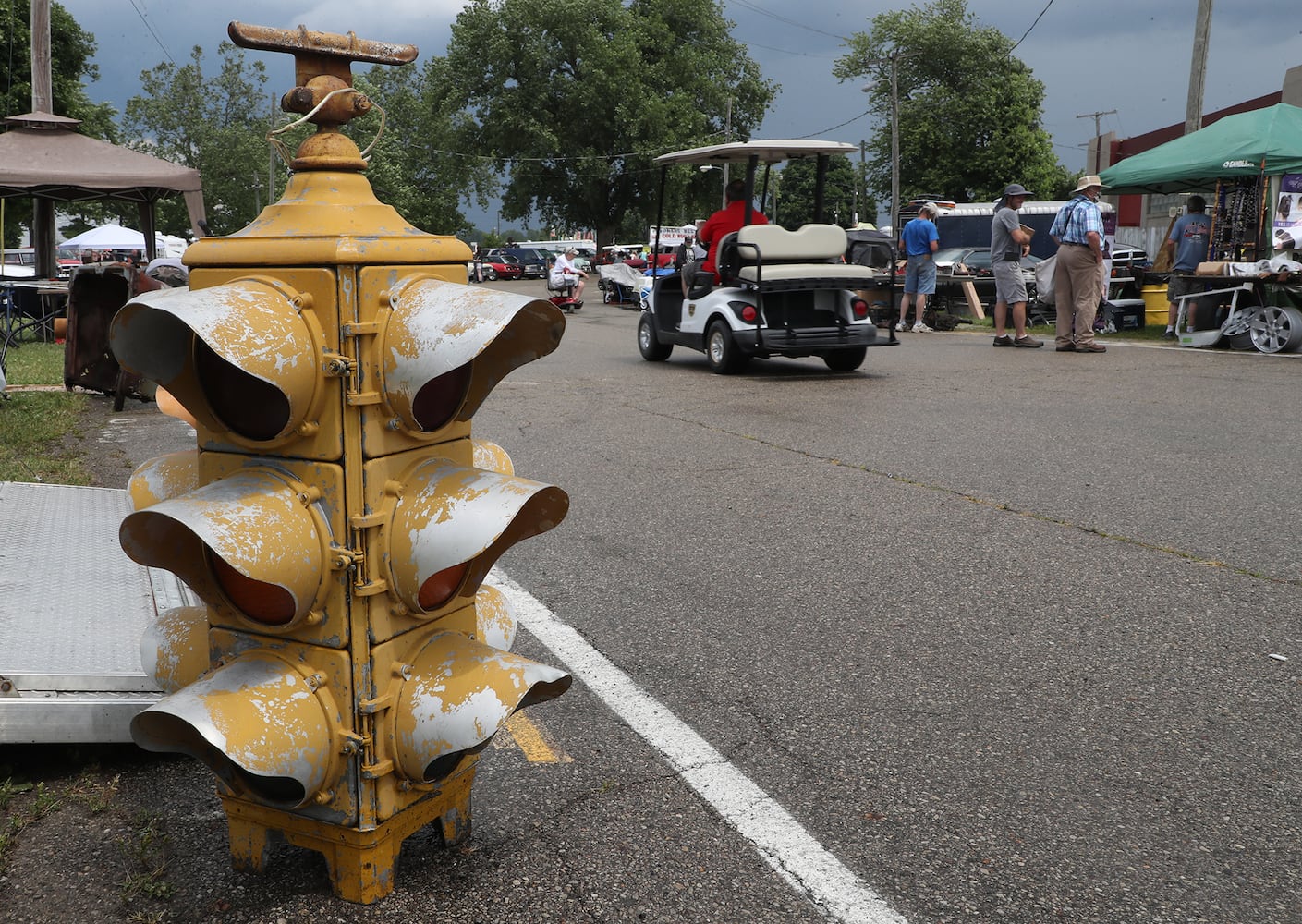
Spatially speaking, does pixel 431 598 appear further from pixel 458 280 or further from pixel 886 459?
pixel 886 459

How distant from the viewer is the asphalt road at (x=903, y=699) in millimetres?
2467

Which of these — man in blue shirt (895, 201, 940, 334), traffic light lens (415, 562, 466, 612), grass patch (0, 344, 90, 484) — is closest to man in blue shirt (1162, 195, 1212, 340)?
man in blue shirt (895, 201, 940, 334)

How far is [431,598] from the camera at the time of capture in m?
2.34

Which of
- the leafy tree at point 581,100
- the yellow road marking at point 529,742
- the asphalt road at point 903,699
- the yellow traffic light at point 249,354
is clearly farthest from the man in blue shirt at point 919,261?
the leafy tree at point 581,100

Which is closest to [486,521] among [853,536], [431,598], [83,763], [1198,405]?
[431,598]

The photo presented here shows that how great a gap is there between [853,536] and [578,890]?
128 inches

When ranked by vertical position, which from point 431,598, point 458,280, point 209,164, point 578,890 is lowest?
point 578,890

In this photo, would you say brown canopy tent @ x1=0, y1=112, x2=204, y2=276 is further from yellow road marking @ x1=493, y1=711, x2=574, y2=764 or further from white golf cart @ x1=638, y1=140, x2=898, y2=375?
yellow road marking @ x1=493, y1=711, x2=574, y2=764

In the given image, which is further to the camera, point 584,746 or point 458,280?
point 584,746

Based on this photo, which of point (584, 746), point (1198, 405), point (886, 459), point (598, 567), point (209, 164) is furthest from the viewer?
point (209, 164)

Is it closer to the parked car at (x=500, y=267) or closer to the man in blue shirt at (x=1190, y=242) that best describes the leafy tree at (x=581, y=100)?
the parked car at (x=500, y=267)

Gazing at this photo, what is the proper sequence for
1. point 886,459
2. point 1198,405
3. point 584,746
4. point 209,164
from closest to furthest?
point 584,746
point 886,459
point 1198,405
point 209,164

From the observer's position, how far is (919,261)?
18594 millimetres

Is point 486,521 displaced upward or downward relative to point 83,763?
upward
